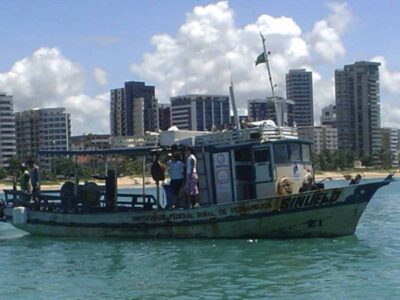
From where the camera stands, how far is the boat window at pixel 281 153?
23656mm

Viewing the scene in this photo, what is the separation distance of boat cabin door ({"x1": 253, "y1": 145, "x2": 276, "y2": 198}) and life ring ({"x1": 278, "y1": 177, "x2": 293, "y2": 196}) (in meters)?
0.22

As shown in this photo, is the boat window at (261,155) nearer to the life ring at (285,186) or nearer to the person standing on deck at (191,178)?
the life ring at (285,186)

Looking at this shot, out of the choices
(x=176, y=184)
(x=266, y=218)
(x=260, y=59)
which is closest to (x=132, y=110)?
(x=260, y=59)

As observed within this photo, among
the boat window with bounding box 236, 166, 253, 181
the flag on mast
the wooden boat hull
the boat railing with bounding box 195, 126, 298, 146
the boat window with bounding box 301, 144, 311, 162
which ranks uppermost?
the flag on mast

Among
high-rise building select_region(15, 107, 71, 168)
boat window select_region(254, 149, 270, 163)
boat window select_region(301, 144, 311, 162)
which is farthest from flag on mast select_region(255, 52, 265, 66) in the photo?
high-rise building select_region(15, 107, 71, 168)

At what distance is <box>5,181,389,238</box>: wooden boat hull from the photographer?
74.4 feet

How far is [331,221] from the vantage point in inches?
904

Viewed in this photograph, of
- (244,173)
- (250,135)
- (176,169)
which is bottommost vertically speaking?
(244,173)

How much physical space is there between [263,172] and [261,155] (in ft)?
1.70

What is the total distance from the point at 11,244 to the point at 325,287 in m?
13.0

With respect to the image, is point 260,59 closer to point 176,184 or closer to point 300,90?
point 176,184

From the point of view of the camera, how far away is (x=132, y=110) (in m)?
121

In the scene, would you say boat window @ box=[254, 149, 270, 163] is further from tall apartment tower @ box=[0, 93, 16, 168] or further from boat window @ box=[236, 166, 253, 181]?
tall apartment tower @ box=[0, 93, 16, 168]

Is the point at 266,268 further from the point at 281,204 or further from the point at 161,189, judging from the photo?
the point at 161,189
